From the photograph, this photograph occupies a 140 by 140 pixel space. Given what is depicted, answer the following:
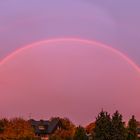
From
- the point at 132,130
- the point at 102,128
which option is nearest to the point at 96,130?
the point at 102,128

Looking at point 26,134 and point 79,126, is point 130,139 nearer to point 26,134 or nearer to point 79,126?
point 79,126

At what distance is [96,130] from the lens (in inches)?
3250

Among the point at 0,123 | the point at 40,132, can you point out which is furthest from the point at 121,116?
the point at 40,132

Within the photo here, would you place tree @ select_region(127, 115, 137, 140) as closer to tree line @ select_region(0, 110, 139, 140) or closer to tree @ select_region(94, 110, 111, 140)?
Result: tree line @ select_region(0, 110, 139, 140)

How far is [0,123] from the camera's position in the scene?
134 metres

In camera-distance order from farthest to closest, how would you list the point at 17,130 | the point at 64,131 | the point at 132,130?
the point at 64,131 → the point at 17,130 → the point at 132,130

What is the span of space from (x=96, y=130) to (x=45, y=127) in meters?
83.8

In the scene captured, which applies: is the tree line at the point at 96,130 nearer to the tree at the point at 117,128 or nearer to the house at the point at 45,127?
the tree at the point at 117,128

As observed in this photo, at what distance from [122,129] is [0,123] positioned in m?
54.3

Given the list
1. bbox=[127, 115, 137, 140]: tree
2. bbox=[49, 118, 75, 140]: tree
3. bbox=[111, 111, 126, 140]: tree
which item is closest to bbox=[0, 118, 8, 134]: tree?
bbox=[49, 118, 75, 140]: tree

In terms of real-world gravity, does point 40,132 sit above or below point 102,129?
above

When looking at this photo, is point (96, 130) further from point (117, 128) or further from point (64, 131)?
point (64, 131)

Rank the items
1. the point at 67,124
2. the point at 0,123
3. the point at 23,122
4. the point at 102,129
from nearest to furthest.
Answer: the point at 102,129 < the point at 23,122 < the point at 0,123 < the point at 67,124

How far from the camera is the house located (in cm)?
15838
